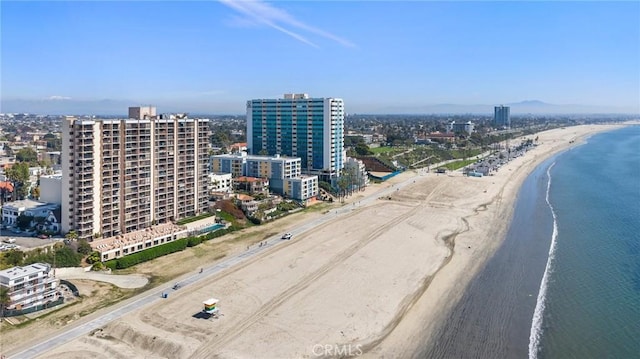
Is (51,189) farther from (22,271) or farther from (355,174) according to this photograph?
(355,174)

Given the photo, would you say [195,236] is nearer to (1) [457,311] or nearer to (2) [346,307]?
(2) [346,307]

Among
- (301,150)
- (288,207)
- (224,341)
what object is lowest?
(224,341)

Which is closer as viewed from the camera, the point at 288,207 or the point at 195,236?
the point at 195,236

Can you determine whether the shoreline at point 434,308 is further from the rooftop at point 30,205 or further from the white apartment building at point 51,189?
the white apartment building at point 51,189

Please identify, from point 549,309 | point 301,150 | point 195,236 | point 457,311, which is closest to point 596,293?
point 549,309

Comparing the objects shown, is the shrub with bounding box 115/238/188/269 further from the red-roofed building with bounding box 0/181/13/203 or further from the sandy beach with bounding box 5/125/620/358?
the red-roofed building with bounding box 0/181/13/203
